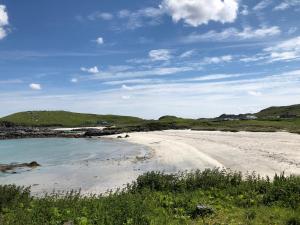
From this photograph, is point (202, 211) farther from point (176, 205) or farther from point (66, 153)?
point (66, 153)

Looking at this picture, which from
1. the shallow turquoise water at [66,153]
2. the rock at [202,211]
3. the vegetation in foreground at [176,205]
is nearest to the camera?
the vegetation in foreground at [176,205]

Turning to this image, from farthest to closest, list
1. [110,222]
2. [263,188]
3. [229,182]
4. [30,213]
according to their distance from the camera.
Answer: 1. [229,182]
2. [263,188]
3. [30,213]
4. [110,222]

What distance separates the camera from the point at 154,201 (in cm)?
1483

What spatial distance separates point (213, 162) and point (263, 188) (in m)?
16.9

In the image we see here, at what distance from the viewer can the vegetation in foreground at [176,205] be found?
12352 mm

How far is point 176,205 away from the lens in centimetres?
1459

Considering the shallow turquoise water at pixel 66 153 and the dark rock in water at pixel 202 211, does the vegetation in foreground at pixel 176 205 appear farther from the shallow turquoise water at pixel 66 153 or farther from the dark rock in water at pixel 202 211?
the shallow turquoise water at pixel 66 153

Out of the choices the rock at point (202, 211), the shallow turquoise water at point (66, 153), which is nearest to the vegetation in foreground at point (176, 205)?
the rock at point (202, 211)

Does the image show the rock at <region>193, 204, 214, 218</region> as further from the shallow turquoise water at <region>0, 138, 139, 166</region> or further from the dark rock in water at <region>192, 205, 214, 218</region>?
the shallow turquoise water at <region>0, 138, 139, 166</region>

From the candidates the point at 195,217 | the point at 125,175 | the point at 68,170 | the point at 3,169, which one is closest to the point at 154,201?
the point at 195,217

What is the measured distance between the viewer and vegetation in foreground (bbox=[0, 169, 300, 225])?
1235 centimetres

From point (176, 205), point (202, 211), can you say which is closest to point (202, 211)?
point (202, 211)

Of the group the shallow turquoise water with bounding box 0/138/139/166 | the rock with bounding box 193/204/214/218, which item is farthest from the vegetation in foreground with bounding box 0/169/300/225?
the shallow turquoise water with bounding box 0/138/139/166

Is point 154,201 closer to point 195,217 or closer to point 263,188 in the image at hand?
point 195,217
